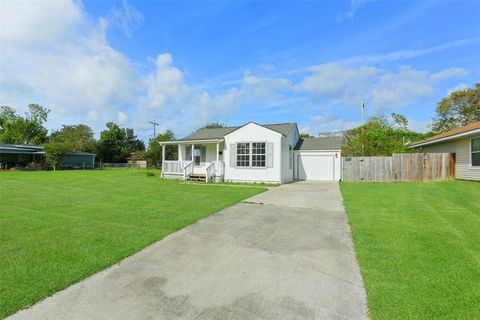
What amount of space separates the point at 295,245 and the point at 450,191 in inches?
392

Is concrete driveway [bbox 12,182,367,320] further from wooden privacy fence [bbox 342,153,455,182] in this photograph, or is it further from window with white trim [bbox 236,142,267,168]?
wooden privacy fence [bbox 342,153,455,182]

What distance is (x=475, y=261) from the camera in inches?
146

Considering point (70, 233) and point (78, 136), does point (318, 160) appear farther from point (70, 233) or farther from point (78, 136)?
point (78, 136)

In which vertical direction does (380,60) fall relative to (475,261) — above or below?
above

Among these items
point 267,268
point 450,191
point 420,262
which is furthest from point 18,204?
point 450,191

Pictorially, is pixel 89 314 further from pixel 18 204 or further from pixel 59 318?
pixel 18 204

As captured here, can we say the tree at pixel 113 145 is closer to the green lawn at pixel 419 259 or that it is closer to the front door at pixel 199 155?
the front door at pixel 199 155

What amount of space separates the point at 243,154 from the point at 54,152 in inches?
986

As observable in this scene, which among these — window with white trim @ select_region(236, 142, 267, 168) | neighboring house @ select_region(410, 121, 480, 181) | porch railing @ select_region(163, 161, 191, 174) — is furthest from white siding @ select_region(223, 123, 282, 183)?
neighboring house @ select_region(410, 121, 480, 181)

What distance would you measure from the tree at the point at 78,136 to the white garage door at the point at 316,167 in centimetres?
4103

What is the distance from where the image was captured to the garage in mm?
18047

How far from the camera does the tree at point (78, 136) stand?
152 feet

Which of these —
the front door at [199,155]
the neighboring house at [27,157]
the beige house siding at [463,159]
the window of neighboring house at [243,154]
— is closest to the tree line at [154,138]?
the neighboring house at [27,157]

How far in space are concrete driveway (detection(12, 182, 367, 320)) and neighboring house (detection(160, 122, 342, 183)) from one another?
10.4 meters
